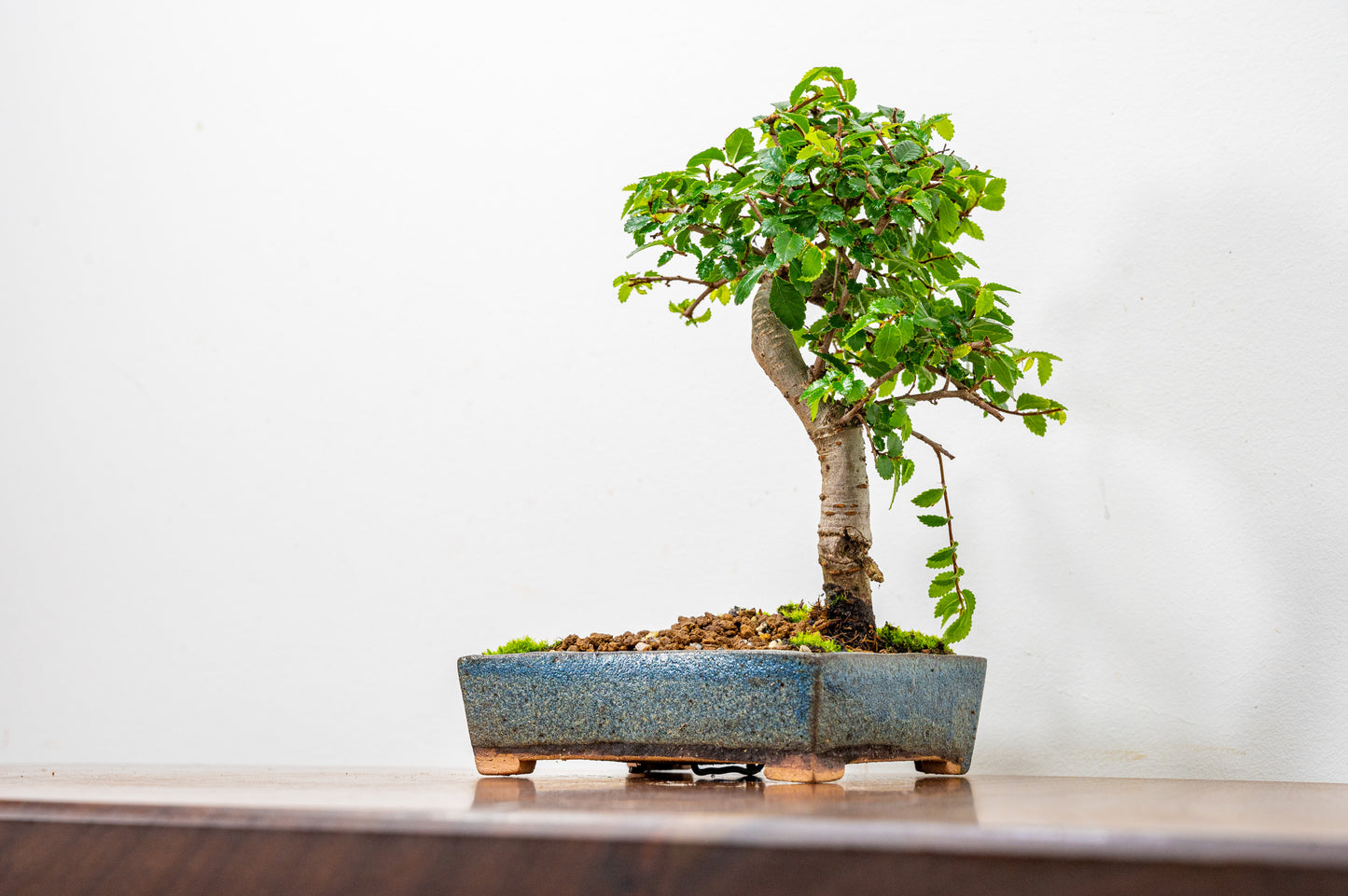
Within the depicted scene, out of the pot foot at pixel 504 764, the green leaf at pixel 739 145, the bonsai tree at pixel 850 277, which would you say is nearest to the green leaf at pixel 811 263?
the bonsai tree at pixel 850 277

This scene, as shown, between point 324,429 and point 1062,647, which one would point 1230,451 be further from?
point 324,429

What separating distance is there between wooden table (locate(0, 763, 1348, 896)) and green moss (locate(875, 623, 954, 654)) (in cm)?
30

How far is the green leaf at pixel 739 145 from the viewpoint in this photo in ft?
2.82

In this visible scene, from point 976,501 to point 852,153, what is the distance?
1.47 ft

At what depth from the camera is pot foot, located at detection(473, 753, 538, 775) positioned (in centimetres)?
89

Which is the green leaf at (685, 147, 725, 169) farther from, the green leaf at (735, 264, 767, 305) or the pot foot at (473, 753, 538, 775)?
the pot foot at (473, 753, 538, 775)

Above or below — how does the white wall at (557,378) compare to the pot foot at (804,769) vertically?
above

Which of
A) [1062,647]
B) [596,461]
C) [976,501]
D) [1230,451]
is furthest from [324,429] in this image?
[1230,451]

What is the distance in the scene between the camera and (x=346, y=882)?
0.43m

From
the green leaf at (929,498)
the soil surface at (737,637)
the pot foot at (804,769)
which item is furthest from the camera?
the green leaf at (929,498)

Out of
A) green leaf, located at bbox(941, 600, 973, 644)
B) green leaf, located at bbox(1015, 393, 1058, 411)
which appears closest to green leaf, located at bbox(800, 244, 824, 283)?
green leaf, located at bbox(1015, 393, 1058, 411)

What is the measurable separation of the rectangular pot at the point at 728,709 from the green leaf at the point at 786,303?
0.86 ft

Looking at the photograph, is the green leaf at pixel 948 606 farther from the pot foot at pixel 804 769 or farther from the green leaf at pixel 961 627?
the pot foot at pixel 804 769

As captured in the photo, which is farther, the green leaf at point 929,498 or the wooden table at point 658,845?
the green leaf at point 929,498
